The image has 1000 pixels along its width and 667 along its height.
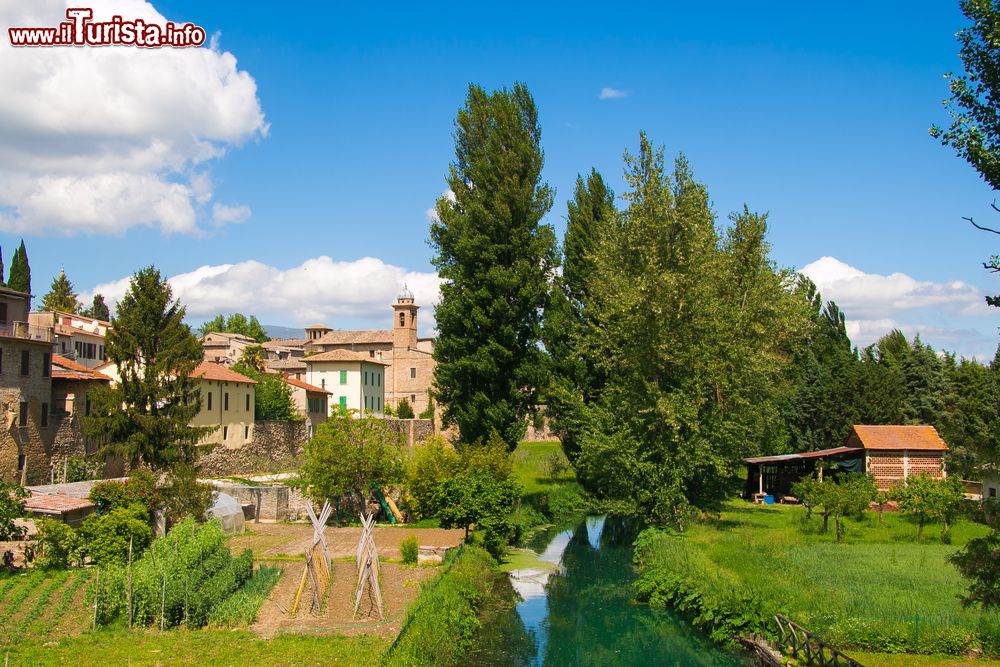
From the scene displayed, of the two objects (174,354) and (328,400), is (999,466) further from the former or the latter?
(328,400)

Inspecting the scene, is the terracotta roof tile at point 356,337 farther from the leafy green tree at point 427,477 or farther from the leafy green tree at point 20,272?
the leafy green tree at point 427,477

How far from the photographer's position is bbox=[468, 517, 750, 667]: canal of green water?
1905 centimetres

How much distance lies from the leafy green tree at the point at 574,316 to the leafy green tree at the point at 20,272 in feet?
153

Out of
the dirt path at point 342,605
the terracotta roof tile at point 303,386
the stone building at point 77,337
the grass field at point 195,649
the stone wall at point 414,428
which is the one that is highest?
the stone building at point 77,337

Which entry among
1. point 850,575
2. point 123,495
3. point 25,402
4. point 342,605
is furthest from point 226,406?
point 850,575

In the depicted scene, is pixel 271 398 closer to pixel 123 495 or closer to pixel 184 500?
pixel 184 500

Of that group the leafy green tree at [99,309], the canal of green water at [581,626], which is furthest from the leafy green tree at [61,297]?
the canal of green water at [581,626]

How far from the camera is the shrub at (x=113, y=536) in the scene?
2175cm

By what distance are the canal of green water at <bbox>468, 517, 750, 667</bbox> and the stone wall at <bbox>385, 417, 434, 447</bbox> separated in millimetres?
27461

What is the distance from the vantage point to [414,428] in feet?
193

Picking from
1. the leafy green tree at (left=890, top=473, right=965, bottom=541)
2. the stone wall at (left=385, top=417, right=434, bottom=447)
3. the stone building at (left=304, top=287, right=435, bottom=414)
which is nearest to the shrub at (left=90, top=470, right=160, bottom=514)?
the leafy green tree at (left=890, top=473, right=965, bottom=541)

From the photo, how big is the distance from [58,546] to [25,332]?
49.1ft

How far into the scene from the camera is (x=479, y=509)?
2920cm

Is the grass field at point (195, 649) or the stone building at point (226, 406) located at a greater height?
the stone building at point (226, 406)
